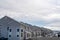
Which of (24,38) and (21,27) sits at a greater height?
(21,27)

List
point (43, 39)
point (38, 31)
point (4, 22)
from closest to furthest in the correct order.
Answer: point (43, 39) → point (4, 22) → point (38, 31)

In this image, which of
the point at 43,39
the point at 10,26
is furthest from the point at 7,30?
the point at 43,39

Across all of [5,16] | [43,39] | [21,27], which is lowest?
[43,39]

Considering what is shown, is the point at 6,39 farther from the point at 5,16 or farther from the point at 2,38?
the point at 5,16

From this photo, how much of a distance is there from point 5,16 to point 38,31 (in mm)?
24192

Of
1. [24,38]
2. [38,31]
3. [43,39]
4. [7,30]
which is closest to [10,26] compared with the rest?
[7,30]

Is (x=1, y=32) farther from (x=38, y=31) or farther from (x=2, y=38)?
(x=38, y=31)

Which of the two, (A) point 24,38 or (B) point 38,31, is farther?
(B) point 38,31

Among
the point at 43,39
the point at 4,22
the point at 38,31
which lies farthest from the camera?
the point at 38,31

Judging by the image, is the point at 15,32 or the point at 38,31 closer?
the point at 15,32

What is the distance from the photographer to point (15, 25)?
145 ft

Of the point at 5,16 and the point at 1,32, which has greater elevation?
the point at 5,16

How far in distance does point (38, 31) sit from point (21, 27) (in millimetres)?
21640

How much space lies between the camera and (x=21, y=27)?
147 feet
